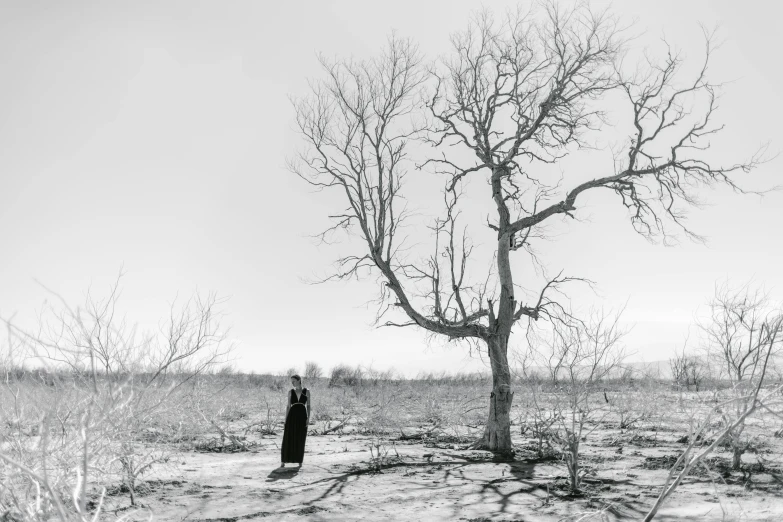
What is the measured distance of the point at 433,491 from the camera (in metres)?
9.02

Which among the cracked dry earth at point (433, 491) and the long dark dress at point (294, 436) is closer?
the cracked dry earth at point (433, 491)

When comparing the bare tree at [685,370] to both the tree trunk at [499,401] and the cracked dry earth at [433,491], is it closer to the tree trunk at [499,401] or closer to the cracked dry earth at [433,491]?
the cracked dry earth at [433,491]

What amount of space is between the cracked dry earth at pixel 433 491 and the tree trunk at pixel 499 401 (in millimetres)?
541

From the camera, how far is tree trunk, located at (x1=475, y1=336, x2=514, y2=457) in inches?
497

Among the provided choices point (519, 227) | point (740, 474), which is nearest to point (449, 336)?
point (519, 227)

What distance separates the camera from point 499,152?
13.8 meters

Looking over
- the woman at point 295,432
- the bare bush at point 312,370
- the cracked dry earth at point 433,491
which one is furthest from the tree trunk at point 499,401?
the bare bush at point 312,370

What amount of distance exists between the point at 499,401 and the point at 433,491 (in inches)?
164

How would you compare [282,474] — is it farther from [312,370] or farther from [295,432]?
[312,370]

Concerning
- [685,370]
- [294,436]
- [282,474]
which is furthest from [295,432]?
[685,370]

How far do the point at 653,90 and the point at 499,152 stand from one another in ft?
11.1

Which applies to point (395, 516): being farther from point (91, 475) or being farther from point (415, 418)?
point (415, 418)

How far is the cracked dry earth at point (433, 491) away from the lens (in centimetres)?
757

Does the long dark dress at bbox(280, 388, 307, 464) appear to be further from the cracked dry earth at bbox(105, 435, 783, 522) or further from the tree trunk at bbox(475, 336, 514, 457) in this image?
the tree trunk at bbox(475, 336, 514, 457)
